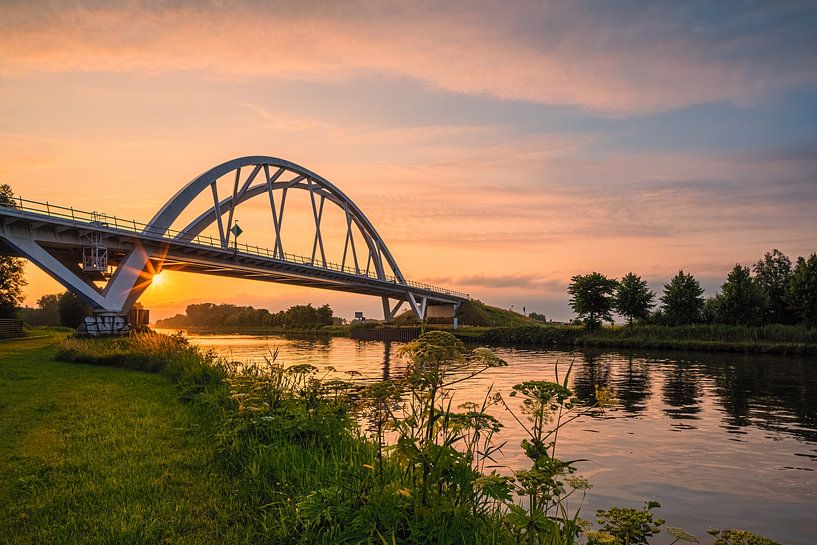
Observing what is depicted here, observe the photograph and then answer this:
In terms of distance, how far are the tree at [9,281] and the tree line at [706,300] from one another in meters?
59.1

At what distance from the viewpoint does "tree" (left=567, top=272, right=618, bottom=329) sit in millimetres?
62938

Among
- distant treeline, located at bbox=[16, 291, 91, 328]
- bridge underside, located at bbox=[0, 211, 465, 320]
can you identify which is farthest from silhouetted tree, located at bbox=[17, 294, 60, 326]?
bridge underside, located at bbox=[0, 211, 465, 320]

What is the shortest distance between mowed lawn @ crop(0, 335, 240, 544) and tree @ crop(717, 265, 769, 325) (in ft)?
185

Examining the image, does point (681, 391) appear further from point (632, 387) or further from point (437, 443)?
point (437, 443)

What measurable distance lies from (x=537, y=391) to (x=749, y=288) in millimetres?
59905

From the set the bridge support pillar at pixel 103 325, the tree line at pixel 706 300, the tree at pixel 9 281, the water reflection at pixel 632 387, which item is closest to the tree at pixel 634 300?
the tree line at pixel 706 300

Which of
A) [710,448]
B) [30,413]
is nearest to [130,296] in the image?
[30,413]

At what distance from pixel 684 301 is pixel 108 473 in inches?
2384

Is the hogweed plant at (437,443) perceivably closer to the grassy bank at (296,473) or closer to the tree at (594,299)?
the grassy bank at (296,473)

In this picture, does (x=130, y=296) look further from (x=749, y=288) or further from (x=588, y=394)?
(x=749, y=288)

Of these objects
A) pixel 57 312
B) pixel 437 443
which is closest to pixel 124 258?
pixel 437 443

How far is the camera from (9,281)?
52562mm

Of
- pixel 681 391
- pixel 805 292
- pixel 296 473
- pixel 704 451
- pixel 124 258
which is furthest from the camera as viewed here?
pixel 805 292

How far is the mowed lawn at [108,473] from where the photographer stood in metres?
5.62
